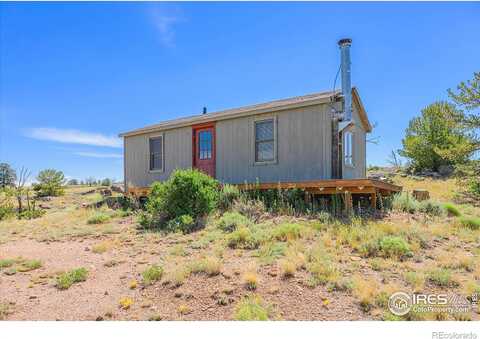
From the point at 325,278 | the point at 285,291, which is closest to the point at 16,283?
the point at 285,291

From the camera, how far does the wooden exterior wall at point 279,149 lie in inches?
348

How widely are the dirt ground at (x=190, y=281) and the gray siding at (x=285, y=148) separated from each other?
2989mm

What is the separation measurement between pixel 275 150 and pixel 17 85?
8176 mm

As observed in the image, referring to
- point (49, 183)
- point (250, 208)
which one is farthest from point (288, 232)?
point (49, 183)

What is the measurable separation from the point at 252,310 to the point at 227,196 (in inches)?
227

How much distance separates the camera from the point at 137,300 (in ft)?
13.1

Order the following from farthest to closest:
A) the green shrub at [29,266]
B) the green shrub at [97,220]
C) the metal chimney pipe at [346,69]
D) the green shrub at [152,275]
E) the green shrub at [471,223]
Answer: the green shrub at [97,220] → the metal chimney pipe at [346,69] → the green shrub at [471,223] → the green shrub at [29,266] → the green shrub at [152,275]

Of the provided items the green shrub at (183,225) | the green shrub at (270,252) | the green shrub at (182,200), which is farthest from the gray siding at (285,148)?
A: the green shrub at (270,252)

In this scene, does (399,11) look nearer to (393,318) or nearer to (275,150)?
(275,150)

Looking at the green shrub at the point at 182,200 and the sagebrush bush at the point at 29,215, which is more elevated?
the green shrub at the point at 182,200

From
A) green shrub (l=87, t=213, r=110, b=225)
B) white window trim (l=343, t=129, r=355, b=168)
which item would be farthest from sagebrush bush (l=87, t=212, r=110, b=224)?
white window trim (l=343, t=129, r=355, b=168)

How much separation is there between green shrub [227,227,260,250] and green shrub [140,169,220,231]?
2.09m

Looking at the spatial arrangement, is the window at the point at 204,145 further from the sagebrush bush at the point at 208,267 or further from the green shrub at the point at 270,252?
the sagebrush bush at the point at 208,267

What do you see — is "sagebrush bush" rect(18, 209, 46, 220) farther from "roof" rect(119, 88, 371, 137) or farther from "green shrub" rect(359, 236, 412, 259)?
"green shrub" rect(359, 236, 412, 259)
